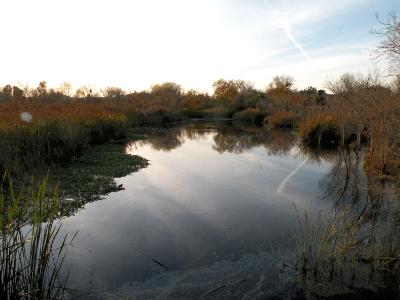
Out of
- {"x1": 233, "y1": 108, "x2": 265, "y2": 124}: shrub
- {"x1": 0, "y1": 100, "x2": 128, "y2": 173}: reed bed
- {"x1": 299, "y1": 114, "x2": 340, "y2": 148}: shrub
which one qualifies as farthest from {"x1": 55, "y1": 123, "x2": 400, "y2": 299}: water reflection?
{"x1": 233, "y1": 108, "x2": 265, "y2": 124}: shrub

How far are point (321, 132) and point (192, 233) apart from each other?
15.8 metres

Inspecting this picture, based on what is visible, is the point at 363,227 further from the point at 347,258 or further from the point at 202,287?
the point at 202,287

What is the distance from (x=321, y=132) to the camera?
66.2 ft

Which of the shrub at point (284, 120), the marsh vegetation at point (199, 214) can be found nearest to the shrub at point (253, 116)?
the shrub at point (284, 120)

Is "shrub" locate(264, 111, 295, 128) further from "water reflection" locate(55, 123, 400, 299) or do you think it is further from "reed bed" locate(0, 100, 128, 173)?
"water reflection" locate(55, 123, 400, 299)

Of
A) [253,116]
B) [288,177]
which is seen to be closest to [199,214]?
[288,177]

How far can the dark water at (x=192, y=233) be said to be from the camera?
15.2 ft

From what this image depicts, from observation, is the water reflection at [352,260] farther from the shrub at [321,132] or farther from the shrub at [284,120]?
the shrub at [284,120]

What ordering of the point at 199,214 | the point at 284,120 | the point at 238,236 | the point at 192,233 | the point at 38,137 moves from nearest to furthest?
1. the point at 238,236
2. the point at 192,233
3. the point at 199,214
4. the point at 38,137
5. the point at 284,120

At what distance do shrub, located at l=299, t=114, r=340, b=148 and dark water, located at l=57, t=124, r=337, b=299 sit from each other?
819 centimetres

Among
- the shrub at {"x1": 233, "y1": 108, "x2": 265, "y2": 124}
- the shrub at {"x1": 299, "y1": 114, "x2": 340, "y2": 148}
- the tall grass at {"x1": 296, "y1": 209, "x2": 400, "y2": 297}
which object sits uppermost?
the shrub at {"x1": 233, "y1": 108, "x2": 265, "y2": 124}

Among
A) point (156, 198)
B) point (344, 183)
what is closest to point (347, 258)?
point (156, 198)

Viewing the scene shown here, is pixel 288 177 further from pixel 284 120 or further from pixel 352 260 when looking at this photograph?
pixel 284 120

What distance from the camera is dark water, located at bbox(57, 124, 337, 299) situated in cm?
462
